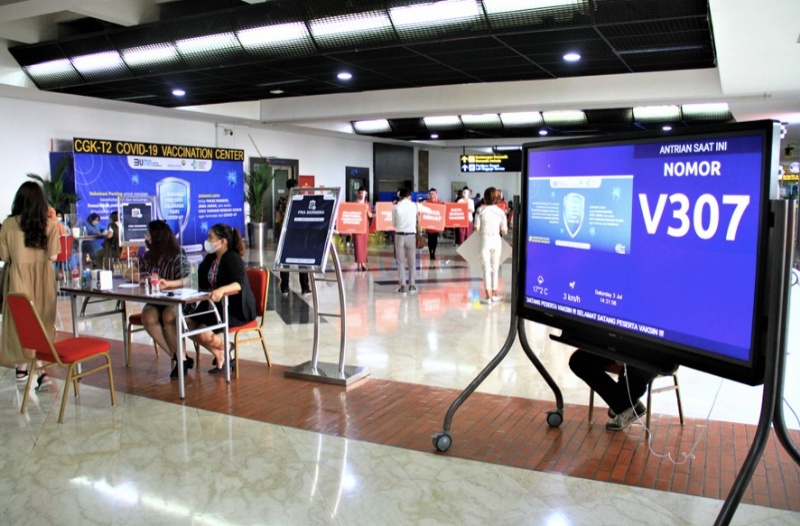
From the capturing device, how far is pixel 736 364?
2.62m

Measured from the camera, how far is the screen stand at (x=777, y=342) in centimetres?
236

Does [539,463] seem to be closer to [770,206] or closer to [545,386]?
[545,386]

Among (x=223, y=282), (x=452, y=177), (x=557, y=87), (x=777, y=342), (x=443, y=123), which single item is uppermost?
(x=443, y=123)

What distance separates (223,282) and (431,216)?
31.4 feet

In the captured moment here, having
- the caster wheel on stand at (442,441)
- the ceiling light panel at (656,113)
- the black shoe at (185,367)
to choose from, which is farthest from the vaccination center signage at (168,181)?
the ceiling light panel at (656,113)

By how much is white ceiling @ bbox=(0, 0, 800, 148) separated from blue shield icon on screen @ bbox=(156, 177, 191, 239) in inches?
63.3

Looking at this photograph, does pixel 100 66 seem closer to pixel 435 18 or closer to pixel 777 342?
pixel 435 18

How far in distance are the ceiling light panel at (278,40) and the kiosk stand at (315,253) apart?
2392 mm

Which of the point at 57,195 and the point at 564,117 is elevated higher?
the point at 564,117

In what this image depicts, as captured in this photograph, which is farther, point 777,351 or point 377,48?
point 377,48

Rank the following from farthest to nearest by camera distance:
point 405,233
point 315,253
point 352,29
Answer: point 405,233 < point 352,29 < point 315,253

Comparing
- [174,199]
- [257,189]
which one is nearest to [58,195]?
[174,199]

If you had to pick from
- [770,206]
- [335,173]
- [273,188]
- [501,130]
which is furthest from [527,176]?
[335,173]

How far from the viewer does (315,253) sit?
529cm
